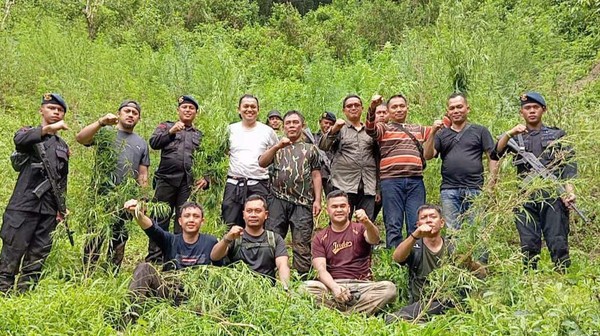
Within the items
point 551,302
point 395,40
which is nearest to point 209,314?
point 551,302

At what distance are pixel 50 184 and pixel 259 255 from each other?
1658 millimetres

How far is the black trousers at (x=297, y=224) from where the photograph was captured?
4941 millimetres

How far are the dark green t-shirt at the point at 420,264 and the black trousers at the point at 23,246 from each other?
107 inches

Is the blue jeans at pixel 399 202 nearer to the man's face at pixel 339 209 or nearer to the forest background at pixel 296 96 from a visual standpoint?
the forest background at pixel 296 96

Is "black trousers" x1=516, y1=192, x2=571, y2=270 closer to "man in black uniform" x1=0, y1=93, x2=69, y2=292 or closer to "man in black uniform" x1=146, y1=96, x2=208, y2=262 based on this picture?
"man in black uniform" x1=146, y1=96, x2=208, y2=262

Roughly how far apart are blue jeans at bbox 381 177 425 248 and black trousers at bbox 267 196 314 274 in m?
0.67

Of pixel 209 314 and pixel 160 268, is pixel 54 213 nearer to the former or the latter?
pixel 160 268

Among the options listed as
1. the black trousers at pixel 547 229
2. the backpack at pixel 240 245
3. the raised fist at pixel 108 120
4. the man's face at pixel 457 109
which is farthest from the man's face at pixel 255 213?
the black trousers at pixel 547 229

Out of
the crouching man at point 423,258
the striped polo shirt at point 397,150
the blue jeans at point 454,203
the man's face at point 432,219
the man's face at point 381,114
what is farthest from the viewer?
the man's face at point 381,114

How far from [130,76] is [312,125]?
13.7 feet

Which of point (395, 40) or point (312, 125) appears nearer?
point (312, 125)

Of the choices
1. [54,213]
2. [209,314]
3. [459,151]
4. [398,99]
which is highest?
[398,99]

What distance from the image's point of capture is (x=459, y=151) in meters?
4.84

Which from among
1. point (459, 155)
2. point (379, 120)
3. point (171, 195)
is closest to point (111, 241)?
point (171, 195)
